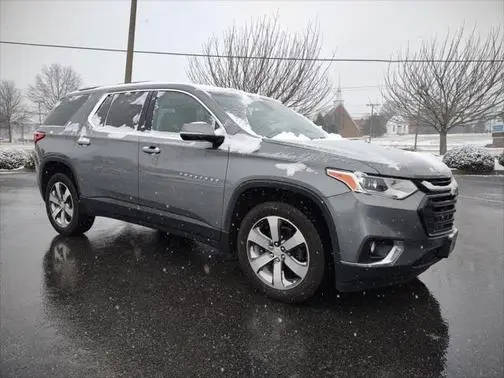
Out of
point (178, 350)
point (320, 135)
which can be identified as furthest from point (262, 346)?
point (320, 135)

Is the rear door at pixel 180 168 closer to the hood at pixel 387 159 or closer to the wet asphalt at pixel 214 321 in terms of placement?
the wet asphalt at pixel 214 321

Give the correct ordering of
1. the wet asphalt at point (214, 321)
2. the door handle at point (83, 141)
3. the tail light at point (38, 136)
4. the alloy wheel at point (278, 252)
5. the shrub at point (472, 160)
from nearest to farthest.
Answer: the wet asphalt at point (214, 321) < the alloy wheel at point (278, 252) < the door handle at point (83, 141) < the tail light at point (38, 136) < the shrub at point (472, 160)

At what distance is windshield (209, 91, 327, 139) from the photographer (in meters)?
3.53

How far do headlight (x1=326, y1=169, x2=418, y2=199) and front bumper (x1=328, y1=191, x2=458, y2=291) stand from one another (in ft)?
0.13

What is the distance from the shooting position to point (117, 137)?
4.16 m

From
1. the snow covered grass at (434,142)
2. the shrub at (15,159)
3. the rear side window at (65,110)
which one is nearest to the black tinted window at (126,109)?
the rear side window at (65,110)

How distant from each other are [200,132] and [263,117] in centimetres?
79

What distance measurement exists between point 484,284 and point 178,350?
2.84m

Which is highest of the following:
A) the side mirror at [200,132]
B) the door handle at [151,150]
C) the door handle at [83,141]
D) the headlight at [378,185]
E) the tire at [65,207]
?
the side mirror at [200,132]

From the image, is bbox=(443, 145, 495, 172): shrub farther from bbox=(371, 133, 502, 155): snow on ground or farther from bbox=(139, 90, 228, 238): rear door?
bbox=(371, 133, 502, 155): snow on ground

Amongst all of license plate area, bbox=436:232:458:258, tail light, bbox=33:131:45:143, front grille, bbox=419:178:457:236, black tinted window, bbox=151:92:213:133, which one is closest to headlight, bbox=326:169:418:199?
front grille, bbox=419:178:457:236

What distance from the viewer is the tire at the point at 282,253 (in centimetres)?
290

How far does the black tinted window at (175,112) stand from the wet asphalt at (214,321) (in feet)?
4.59

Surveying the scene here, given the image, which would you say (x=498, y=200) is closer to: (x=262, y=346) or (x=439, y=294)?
(x=439, y=294)
